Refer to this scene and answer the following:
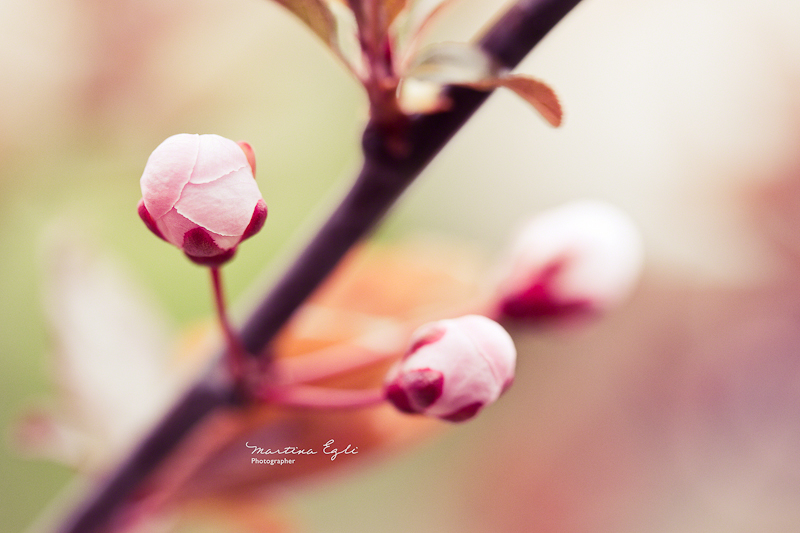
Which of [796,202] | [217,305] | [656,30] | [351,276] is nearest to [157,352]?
[351,276]

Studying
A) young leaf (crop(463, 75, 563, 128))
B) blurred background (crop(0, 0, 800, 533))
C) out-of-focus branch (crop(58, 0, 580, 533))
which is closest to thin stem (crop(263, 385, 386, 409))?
out-of-focus branch (crop(58, 0, 580, 533))

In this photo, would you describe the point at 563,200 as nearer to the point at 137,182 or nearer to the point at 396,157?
the point at 137,182

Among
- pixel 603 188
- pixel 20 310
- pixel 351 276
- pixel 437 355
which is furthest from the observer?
pixel 603 188

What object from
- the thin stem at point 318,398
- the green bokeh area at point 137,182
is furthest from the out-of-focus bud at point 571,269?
the green bokeh area at point 137,182

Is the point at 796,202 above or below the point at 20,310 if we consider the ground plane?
above

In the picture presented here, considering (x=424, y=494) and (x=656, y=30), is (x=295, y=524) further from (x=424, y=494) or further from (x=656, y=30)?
(x=656, y=30)

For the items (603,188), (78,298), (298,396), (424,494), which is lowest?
(424,494)

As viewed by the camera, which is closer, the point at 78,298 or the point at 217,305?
the point at 217,305

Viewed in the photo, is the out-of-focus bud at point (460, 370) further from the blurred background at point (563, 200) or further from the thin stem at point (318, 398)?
the blurred background at point (563, 200)

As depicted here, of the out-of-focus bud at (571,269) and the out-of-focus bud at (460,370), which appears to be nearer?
the out-of-focus bud at (460,370)
